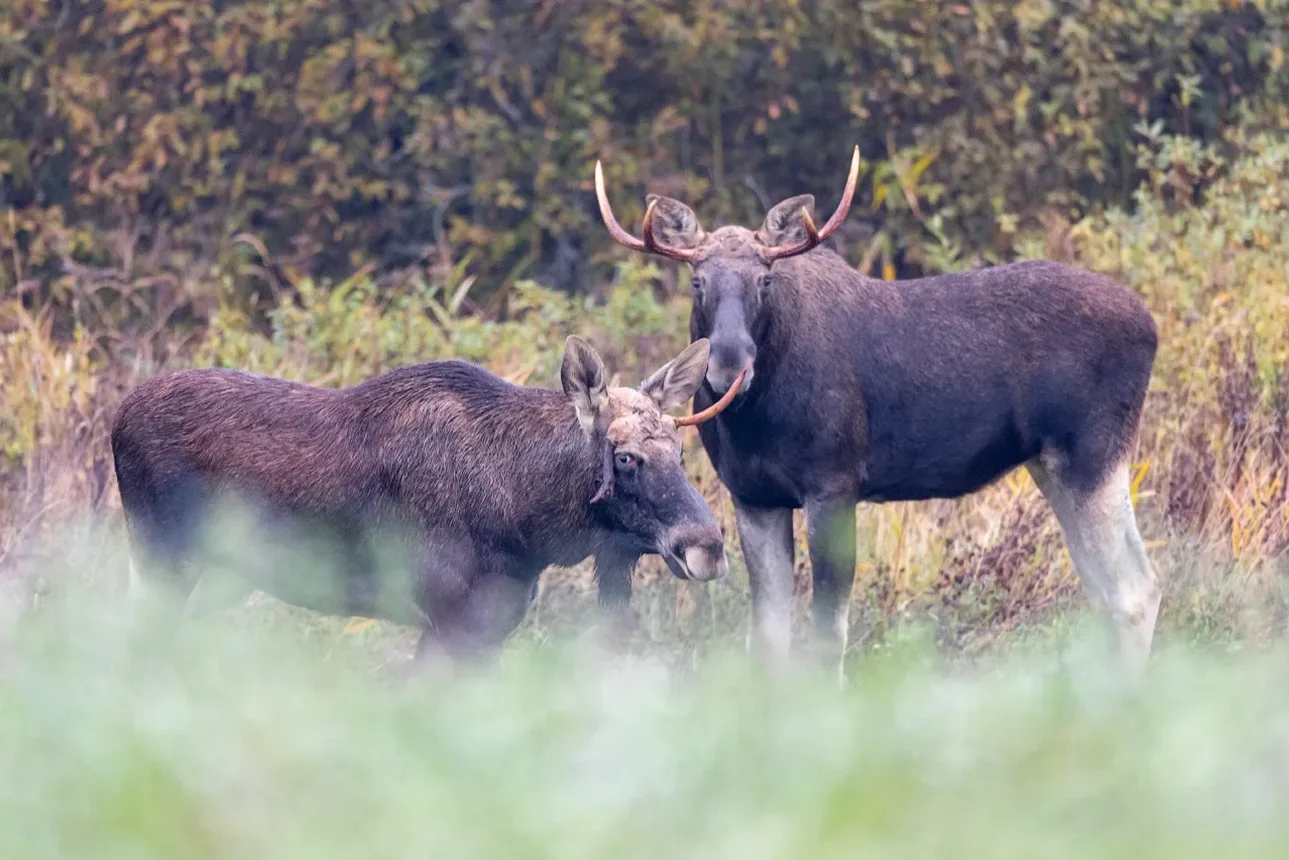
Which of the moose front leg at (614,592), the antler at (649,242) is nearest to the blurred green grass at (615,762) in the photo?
the moose front leg at (614,592)

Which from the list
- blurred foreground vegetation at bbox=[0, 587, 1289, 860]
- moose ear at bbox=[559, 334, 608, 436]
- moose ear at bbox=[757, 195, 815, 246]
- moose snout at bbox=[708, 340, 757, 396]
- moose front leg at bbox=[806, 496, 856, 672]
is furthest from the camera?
moose ear at bbox=[757, 195, 815, 246]

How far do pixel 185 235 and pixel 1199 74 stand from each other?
679 centimetres

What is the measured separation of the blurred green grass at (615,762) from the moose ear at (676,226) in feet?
11.3

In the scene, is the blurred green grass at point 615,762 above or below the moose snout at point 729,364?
above

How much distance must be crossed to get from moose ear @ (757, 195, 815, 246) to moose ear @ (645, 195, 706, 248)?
0.24 meters

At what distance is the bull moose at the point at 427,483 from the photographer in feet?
21.6

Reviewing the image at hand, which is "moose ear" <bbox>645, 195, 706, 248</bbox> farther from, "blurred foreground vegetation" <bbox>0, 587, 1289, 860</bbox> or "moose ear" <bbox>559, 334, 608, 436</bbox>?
"blurred foreground vegetation" <bbox>0, 587, 1289, 860</bbox>

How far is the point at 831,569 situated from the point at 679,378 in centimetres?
116

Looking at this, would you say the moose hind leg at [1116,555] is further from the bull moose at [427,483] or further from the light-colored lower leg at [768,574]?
the bull moose at [427,483]

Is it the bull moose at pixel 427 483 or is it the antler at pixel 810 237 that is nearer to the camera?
the bull moose at pixel 427 483

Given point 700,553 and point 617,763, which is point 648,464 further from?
point 617,763

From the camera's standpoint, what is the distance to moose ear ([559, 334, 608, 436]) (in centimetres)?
665

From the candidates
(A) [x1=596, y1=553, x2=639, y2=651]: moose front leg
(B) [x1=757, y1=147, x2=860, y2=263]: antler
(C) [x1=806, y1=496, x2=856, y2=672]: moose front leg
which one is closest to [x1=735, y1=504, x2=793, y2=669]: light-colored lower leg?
(C) [x1=806, y1=496, x2=856, y2=672]: moose front leg

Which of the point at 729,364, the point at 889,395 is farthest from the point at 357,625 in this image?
the point at 889,395
